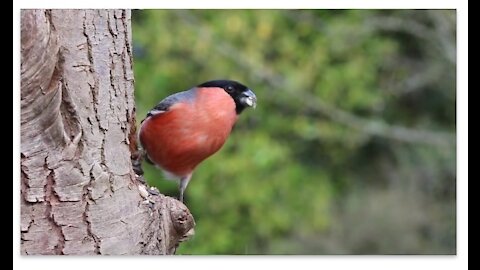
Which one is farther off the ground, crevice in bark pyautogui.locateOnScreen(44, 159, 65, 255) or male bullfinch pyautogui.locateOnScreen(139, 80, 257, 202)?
male bullfinch pyautogui.locateOnScreen(139, 80, 257, 202)

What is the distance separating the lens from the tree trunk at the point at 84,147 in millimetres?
2365

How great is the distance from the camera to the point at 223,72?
380cm

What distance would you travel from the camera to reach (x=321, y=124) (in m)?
4.14

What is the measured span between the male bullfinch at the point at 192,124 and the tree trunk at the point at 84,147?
0.08 meters

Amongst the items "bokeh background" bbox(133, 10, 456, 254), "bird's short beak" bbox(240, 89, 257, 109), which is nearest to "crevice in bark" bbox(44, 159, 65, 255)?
"bird's short beak" bbox(240, 89, 257, 109)

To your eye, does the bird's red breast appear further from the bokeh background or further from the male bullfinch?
the bokeh background

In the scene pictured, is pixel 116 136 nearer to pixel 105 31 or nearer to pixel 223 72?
pixel 105 31

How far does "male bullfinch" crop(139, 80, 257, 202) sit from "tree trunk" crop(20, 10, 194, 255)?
0.26 ft

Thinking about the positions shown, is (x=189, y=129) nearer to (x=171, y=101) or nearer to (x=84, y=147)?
(x=171, y=101)

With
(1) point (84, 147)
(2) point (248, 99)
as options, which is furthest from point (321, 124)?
(1) point (84, 147)

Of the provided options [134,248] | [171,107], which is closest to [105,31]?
[171,107]

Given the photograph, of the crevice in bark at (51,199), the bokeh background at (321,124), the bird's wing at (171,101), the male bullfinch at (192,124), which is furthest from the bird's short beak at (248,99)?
the bokeh background at (321,124)

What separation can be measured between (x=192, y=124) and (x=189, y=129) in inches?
0.7

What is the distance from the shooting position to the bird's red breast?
2.50 metres
